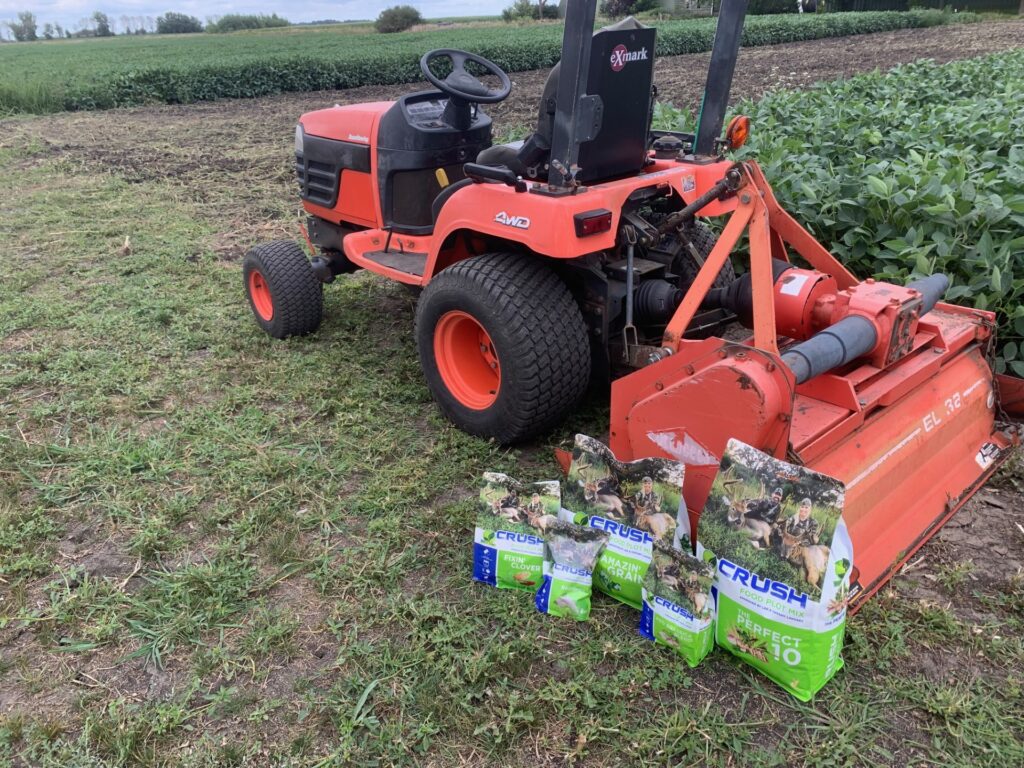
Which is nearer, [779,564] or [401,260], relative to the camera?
[779,564]

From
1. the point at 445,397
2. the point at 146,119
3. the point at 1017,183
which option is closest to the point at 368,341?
the point at 445,397

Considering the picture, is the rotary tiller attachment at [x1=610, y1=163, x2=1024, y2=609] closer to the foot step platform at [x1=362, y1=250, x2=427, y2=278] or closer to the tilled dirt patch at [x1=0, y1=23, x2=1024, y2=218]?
the foot step platform at [x1=362, y1=250, x2=427, y2=278]

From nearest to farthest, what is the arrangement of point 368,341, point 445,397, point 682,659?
1. point 682,659
2. point 445,397
3. point 368,341

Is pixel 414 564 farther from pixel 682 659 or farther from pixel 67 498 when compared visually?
pixel 67 498

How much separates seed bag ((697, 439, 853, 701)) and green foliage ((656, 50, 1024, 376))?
1863 mm

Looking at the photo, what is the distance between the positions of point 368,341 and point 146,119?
1141cm

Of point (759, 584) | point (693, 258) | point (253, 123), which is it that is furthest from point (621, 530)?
point (253, 123)

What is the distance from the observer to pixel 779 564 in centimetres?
196

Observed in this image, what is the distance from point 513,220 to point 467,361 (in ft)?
2.47

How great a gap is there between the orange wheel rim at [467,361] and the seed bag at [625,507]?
2.93 ft

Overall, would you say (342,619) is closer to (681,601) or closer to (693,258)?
(681,601)

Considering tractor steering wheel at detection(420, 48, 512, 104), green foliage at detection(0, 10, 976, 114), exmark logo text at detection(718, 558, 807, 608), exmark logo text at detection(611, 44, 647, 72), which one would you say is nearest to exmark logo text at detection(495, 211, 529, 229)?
exmark logo text at detection(611, 44, 647, 72)

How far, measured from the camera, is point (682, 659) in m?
2.15

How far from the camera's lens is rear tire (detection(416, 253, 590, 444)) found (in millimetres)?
2850
